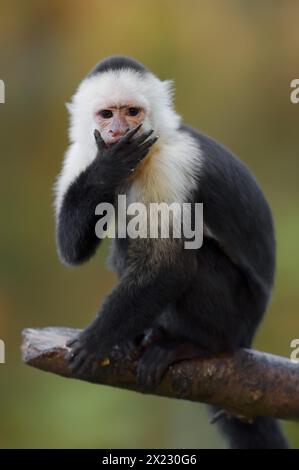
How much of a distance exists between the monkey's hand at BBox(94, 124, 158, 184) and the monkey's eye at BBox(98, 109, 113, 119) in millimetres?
198

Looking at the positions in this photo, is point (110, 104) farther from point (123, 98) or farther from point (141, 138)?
point (141, 138)

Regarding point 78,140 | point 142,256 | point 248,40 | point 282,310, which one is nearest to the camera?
point 142,256

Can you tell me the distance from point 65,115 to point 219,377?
7623 millimetres

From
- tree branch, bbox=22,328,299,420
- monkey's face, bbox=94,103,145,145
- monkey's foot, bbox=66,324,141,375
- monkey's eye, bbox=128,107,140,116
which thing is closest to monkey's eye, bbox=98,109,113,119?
monkey's face, bbox=94,103,145,145

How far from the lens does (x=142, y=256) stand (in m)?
4.87

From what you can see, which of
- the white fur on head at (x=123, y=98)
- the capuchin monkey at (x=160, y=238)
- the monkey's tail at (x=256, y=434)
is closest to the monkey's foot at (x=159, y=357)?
the capuchin monkey at (x=160, y=238)

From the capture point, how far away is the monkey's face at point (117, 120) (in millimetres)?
4891

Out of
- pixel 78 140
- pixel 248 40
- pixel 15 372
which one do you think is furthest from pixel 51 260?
pixel 78 140

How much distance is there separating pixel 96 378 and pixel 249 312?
3.27ft

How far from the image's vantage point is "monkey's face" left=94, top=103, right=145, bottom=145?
489 cm

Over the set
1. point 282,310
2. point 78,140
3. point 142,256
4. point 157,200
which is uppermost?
point 78,140

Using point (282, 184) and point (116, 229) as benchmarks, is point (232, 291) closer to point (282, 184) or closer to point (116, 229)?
point (116, 229)

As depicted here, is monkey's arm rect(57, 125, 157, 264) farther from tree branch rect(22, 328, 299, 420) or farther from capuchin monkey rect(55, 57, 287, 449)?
tree branch rect(22, 328, 299, 420)

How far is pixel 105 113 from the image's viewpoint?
5.03m
